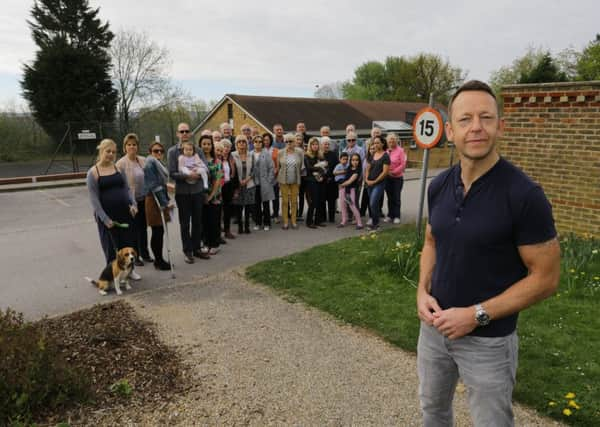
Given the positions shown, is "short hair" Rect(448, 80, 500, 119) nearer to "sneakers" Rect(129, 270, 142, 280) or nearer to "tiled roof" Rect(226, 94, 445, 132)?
"sneakers" Rect(129, 270, 142, 280)

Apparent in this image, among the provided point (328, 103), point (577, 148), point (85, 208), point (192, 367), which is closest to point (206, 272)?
point (192, 367)

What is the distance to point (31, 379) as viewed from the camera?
3166 mm

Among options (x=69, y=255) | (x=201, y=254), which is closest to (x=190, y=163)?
(x=201, y=254)

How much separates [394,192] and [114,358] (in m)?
7.11

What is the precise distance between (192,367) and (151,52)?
1583 inches

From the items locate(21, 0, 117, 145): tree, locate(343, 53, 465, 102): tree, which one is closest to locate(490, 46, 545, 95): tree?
locate(343, 53, 465, 102): tree

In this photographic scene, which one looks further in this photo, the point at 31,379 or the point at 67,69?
the point at 67,69

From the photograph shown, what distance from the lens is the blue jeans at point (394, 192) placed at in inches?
376

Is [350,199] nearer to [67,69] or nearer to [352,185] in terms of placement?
[352,185]

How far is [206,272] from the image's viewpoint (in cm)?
671

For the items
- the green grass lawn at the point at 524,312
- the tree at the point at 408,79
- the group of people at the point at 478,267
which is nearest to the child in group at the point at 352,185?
the green grass lawn at the point at 524,312

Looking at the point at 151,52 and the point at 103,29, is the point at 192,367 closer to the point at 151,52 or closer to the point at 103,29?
the point at 103,29

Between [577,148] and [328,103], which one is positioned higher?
[328,103]

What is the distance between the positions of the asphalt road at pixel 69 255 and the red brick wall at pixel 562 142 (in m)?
3.10
